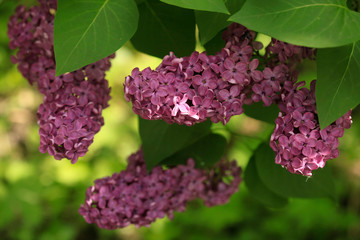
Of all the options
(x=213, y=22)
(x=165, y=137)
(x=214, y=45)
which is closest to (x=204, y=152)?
(x=165, y=137)

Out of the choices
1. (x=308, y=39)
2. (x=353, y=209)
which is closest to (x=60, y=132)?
(x=308, y=39)

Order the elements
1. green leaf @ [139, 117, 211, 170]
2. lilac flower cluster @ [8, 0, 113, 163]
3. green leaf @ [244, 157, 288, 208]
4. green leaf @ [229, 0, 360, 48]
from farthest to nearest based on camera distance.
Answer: green leaf @ [244, 157, 288, 208]
green leaf @ [139, 117, 211, 170]
lilac flower cluster @ [8, 0, 113, 163]
green leaf @ [229, 0, 360, 48]

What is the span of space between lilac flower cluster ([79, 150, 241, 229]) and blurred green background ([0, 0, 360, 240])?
1261mm

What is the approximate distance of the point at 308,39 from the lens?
0.52 meters

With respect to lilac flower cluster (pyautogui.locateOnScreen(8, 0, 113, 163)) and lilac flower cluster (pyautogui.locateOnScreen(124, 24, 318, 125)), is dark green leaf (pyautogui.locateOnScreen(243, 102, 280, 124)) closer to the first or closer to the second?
lilac flower cluster (pyautogui.locateOnScreen(124, 24, 318, 125))

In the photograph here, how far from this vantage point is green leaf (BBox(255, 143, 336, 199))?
2.80ft

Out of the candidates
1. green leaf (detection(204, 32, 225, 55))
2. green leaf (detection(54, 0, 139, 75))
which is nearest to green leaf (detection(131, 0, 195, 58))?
green leaf (detection(204, 32, 225, 55))

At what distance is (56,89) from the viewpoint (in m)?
0.74

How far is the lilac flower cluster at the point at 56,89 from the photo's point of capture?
27.3 inches

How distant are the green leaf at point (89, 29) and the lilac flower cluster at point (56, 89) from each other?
13 cm

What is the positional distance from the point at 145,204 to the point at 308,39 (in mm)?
442

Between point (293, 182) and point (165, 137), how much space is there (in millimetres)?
242

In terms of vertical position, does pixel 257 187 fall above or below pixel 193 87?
below

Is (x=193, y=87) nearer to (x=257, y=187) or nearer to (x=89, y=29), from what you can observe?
(x=89, y=29)
